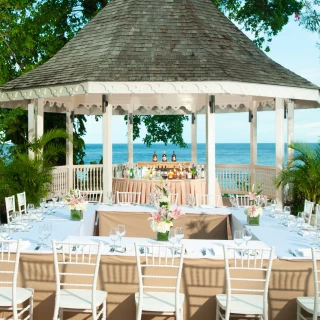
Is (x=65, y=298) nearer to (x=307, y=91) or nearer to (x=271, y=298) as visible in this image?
(x=271, y=298)

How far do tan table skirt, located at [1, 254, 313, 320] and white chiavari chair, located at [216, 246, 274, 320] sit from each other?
13 cm

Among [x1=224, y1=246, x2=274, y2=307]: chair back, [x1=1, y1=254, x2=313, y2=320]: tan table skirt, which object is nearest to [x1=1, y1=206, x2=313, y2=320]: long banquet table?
[x1=1, y1=254, x2=313, y2=320]: tan table skirt

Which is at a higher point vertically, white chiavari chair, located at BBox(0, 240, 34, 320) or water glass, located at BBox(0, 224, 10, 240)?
water glass, located at BBox(0, 224, 10, 240)

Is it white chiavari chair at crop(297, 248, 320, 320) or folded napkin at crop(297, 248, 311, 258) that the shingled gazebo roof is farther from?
white chiavari chair at crop(297, 248, 320, 320)

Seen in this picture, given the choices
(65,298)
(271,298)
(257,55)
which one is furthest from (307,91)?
(65,298)

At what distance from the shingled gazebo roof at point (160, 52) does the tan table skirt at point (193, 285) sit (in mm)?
6648

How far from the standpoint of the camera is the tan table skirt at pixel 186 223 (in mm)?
10039

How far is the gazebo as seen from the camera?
12.4 meters

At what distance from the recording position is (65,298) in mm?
6059

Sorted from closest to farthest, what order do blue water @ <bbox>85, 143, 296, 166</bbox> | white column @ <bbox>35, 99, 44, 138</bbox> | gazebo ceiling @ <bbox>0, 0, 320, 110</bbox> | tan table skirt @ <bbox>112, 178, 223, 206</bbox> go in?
gazebo ceiling @ <bbox>0, 0, 320, 110</bbox> < tan table skirt @ <bbox>112, 178, 223, 206</bbox> < white column @ <bbox>35, 99, 44, 138</bbox> < blue water @ <bbox>85, 143, 296, 166</bbox>

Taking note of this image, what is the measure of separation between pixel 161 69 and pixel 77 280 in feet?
23.9

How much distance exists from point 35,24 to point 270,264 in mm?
16731

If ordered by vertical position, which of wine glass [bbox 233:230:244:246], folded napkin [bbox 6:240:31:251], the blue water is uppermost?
wine glass [bbox 233:230:244:246]

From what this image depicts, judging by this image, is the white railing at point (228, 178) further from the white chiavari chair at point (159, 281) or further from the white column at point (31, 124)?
the white chiavari chair at point (159, 281)
